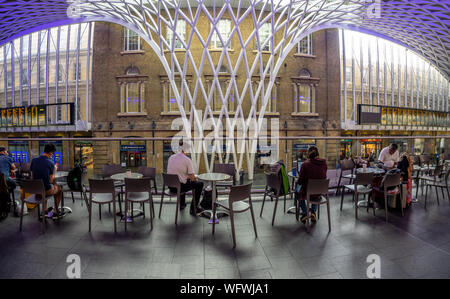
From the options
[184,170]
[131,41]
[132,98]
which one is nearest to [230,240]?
[184,170]

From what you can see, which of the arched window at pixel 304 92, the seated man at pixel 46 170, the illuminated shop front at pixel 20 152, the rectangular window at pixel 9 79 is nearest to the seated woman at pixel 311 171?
the seated man at pixel 46 170

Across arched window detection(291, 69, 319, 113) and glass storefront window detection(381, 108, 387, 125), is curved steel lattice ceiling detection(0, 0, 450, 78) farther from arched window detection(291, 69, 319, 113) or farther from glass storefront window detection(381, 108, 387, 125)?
glass storefront window detection(381, 108, 387, 125)

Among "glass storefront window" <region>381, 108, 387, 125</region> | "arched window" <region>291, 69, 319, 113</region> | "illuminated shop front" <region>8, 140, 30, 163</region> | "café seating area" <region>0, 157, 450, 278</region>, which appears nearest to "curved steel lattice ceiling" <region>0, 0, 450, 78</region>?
"arched window" <region>291, 69, 319, 113</region>

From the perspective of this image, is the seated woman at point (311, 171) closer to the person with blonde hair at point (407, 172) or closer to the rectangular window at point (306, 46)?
the person with blonde hair at point (407, 172)

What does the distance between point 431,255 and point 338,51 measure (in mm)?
18804

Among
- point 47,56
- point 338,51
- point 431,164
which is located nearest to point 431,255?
point 431,164

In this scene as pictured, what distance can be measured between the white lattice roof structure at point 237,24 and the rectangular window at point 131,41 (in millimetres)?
1491

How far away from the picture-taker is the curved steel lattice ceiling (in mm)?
13250

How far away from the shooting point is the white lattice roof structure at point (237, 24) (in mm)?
12188

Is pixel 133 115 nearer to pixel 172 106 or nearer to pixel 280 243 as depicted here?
pixel 172 106

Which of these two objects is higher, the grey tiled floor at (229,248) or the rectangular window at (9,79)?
the rectangular window at (9,79)
